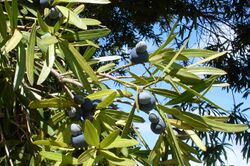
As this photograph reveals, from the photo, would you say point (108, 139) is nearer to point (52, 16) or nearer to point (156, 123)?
point (156, 123)

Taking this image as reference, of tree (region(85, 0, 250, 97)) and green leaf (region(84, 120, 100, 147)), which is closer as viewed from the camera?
green leaf (region(84, 120, 100, 147))

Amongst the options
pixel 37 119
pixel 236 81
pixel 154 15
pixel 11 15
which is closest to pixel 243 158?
pixel 236 81

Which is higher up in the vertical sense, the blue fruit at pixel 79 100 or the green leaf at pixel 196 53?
the green leaf at pixel 196 53

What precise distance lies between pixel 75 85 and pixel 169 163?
20 centimetres

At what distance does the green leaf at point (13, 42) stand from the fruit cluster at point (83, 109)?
4.9 inches

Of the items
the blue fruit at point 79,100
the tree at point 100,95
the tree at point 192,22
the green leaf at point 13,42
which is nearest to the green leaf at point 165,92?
the tree at point 100,95

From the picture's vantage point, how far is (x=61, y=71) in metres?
0.97

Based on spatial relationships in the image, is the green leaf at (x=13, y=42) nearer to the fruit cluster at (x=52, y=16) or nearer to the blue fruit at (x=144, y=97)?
the fruit cluster at (x=52, y=16)

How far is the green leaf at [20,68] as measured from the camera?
79 cm

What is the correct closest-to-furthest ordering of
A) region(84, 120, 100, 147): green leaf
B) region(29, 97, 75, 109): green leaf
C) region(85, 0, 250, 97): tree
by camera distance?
1. region(84, 120, 100, 147): green leaf
2. region(29, 97, 75, 109): green leaf
3. region(85, 0, 250, 97): tree

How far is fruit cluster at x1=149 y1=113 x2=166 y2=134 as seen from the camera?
32.0 inches

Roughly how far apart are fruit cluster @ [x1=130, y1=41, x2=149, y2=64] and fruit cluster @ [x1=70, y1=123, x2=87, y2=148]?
135mm

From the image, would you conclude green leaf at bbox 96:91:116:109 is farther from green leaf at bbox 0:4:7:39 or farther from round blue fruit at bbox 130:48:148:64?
green leaf at bbox 0:4:7:39

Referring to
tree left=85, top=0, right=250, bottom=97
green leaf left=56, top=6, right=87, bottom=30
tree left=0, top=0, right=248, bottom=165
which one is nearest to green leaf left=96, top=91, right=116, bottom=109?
tree left=0, top=0, right=248, bottom=165
